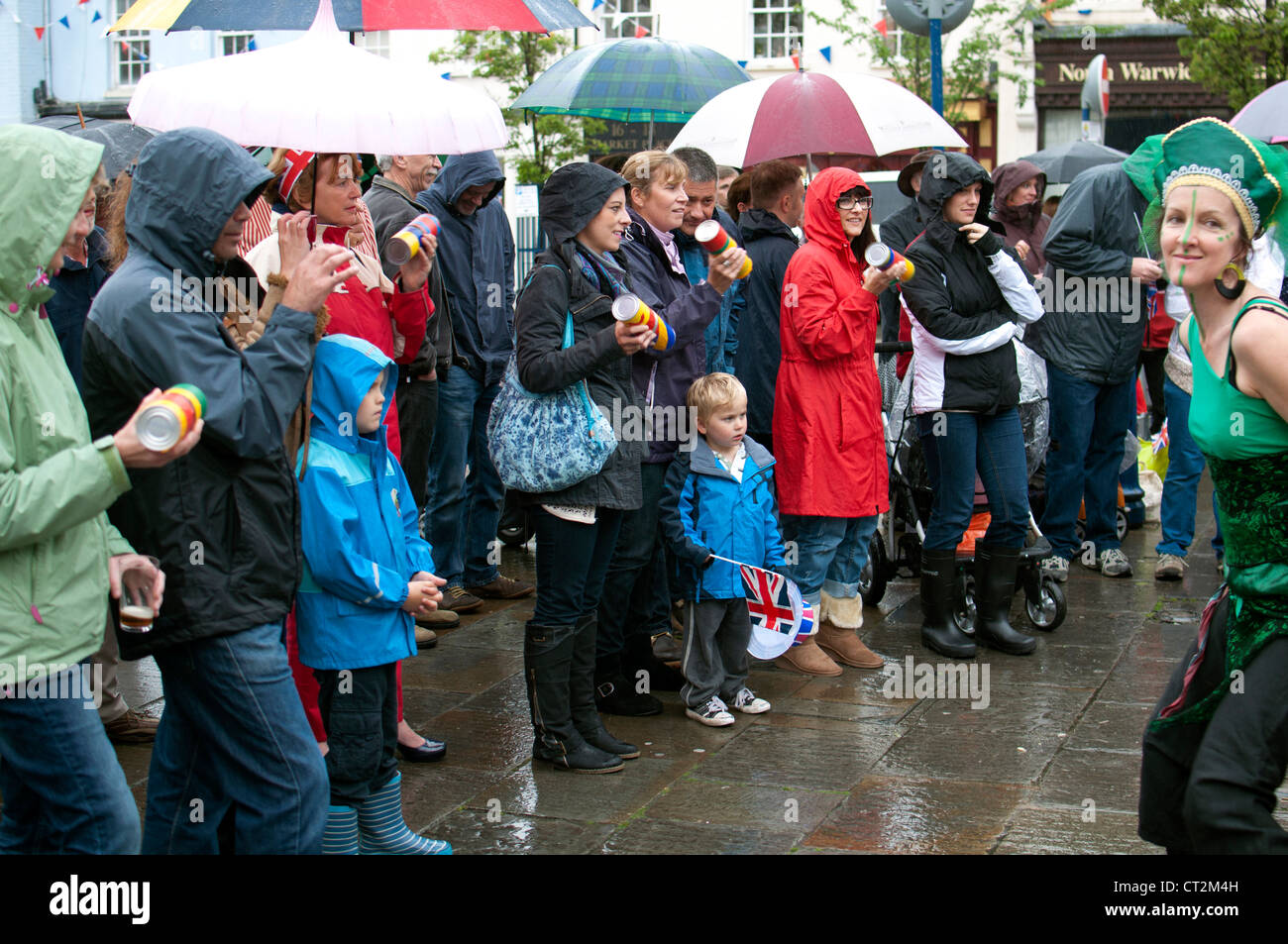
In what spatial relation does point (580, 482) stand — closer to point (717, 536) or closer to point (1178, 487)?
point (717, 536)

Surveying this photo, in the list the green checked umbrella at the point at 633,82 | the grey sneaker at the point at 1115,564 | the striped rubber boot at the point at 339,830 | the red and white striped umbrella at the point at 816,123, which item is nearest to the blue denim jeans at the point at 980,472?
the red and white striped umbrella at the point at 816,123

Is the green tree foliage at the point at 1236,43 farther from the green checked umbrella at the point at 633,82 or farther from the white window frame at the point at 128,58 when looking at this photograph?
the white window frame at the point at 128,58

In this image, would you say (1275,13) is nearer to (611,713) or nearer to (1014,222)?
(1014,222)

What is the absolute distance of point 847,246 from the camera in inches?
248

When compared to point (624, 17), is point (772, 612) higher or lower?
lower

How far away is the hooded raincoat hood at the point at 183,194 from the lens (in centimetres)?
328

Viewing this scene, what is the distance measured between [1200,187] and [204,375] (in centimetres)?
245

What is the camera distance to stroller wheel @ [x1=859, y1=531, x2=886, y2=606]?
745cm

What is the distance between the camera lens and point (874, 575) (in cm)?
754

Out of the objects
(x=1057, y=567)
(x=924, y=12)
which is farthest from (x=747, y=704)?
(x=924, y=12)

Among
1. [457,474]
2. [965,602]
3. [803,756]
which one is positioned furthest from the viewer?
[457,474]

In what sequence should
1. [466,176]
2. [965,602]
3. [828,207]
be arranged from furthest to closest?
[965,602], [466,176], [828,207]

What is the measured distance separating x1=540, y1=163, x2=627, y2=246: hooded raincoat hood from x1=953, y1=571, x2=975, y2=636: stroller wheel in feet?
9.36

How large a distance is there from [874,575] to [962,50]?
54.9 ft
